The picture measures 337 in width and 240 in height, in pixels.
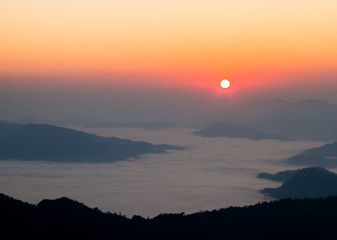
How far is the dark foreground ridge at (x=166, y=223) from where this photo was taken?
55.8 meters

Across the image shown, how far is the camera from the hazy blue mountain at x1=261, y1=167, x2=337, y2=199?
472ft

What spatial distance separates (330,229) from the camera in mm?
60344

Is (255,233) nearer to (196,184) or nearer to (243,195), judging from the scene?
(243,195)

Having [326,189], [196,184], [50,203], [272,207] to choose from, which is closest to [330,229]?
[272,207]

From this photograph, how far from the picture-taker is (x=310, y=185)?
149 metres

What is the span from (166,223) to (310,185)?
94998 millimetres

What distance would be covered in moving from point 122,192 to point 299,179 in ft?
190

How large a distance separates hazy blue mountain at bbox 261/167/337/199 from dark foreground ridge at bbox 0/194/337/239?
76.6m

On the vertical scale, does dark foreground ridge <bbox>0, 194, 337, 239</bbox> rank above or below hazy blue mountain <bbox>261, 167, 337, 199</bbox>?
below

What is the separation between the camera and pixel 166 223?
63250mm

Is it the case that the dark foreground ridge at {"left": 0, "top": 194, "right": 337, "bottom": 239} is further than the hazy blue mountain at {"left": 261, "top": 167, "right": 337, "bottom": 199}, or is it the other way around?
the hazy blue mountain at {"left": 261, "top": 167, "right": 337, "bottom": 199}

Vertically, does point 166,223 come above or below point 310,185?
below

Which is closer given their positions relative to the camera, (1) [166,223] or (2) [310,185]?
(1) [166,223]

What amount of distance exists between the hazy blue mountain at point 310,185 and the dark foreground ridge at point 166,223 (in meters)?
76.6
